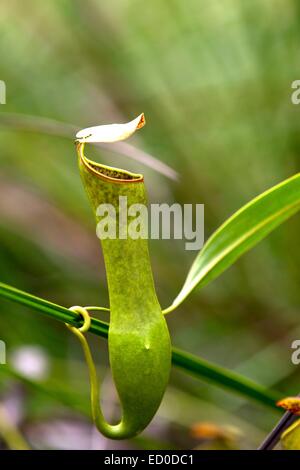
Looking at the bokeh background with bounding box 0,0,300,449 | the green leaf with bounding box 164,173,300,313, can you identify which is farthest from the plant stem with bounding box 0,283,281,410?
the bokeh background with bounding box 0,0,300,449

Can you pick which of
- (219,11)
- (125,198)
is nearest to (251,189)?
(219,11)

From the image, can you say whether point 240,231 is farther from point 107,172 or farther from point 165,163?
point 165,163

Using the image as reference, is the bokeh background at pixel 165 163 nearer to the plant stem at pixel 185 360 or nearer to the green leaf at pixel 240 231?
the plant stem at pixel 185 360

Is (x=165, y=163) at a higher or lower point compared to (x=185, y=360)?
higher

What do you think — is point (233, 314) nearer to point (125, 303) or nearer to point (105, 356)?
point (105, 356)

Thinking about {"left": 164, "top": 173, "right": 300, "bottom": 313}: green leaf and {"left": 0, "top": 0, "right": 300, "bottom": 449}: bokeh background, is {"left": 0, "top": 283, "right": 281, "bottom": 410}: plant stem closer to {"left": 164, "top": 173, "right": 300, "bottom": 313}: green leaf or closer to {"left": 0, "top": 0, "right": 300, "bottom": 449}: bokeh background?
{"left": 164, "top": 173, "right": 300, "bottom": 313}: green leaf

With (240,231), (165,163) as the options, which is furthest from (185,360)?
(165,163)
